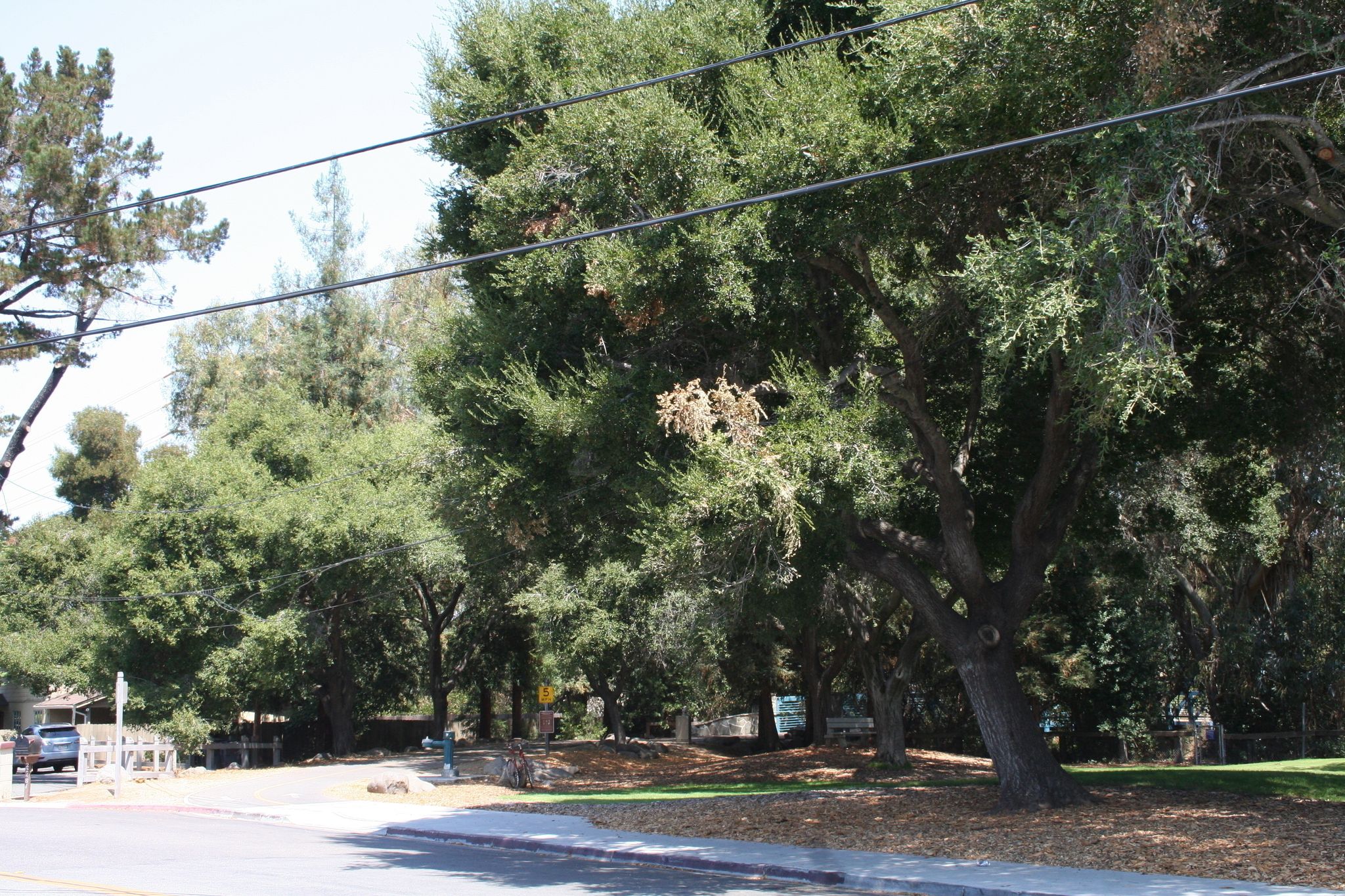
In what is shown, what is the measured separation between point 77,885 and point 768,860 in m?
7.13

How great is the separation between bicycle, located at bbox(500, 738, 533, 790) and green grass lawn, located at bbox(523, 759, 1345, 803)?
65cm

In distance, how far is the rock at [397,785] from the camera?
2244 cm

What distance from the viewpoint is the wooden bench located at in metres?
31.0

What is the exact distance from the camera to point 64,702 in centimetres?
4891

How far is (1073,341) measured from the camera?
11.4 metres

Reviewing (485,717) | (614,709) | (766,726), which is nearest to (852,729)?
(766,726)

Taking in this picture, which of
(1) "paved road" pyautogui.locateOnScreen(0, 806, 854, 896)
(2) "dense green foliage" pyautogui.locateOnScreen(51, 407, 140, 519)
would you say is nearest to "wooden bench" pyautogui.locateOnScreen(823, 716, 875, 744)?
(1) "paved road" pyautogui.locateOnScreen(0, 806, 854, 896)

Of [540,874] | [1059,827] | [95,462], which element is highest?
[95,462]

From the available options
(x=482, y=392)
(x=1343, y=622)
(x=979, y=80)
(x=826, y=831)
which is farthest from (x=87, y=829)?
(x=1343, y=622)

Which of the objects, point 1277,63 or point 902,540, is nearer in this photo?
point 1277,63

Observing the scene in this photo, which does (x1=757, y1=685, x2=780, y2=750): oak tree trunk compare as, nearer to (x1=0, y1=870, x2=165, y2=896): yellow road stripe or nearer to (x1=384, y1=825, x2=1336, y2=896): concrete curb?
(x1=384, y1=825, x2=1336, y2=896): concrete curb

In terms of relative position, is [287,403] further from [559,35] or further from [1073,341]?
[1073,341]

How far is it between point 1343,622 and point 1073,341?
768 inches

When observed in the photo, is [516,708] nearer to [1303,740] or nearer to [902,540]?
[1303,740]
